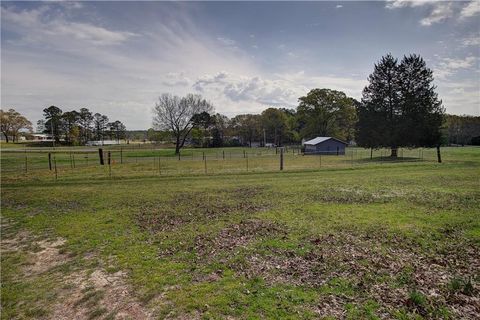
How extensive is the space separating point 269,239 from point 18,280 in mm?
5941

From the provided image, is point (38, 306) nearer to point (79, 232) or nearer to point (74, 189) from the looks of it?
point (79, 232)

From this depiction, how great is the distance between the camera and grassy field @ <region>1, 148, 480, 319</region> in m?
5.30

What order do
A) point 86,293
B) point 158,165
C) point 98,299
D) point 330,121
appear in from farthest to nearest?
point 330,121 → point 158,165 → point 86,293 → point 98,299

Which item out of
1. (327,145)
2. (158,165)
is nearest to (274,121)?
(327,145)

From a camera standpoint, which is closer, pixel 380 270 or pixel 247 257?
pixel 380 270

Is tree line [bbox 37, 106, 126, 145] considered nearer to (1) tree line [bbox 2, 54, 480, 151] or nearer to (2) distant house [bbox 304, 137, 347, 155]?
(1) tree line [bbox 2, 54, 480, 151]

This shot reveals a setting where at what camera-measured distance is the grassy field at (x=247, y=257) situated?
5305mm

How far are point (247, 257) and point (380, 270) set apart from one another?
2.90 metres

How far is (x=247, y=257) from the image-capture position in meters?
7.31

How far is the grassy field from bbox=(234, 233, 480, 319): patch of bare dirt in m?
0.02

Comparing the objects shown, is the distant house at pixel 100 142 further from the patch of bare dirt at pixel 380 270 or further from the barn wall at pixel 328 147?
the patch of bare dirt at pixel 380 270

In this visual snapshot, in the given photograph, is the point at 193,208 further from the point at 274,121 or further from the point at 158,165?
the point at 274,121

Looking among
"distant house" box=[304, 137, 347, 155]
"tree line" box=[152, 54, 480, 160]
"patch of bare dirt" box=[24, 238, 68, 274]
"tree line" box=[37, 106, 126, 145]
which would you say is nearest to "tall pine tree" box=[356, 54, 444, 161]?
"tree line" box=[152, 54, 480, 160]

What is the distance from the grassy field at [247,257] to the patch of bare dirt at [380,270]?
2cm
